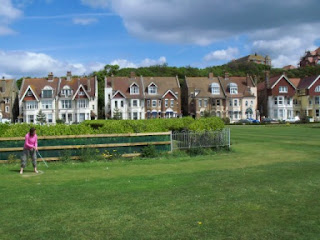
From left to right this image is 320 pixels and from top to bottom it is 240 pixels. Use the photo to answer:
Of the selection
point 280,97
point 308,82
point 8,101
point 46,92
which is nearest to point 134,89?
point 46,92

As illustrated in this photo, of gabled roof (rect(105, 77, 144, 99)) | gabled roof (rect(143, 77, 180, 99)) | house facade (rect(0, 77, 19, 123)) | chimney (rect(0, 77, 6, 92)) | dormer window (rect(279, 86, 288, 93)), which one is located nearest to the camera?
house facade (rect(0, 77, 19, 123))

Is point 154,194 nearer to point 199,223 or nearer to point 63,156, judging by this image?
point 199,223

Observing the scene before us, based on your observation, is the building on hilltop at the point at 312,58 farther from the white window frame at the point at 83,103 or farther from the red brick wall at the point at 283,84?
the white window frame at the point at 83,103

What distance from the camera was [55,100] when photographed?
77.8 metres

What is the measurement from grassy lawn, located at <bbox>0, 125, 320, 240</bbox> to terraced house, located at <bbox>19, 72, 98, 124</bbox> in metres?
64.0

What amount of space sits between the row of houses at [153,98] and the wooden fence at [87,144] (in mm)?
56646

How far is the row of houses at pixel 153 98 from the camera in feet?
254

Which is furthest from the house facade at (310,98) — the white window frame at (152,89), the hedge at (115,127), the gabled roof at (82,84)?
the hedge at (115,127)

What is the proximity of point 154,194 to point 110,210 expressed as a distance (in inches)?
70.2

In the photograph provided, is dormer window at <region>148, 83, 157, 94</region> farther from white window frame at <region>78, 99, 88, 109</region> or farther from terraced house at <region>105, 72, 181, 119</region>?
white window frame at <region>78, 99, 88, 109</region>

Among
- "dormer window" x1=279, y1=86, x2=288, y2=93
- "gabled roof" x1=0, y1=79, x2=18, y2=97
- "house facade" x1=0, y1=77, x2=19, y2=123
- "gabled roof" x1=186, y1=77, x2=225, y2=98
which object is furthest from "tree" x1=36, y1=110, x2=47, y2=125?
"dormer window" x1=279, y1=86, x2=288, y2=93

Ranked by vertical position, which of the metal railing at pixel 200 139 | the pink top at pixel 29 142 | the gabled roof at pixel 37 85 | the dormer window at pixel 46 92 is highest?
the gabled roof at pixel 37 85

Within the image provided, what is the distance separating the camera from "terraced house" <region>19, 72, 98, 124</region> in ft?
252

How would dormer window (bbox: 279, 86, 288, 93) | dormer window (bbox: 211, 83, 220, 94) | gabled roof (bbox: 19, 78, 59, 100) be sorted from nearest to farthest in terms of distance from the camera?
gabled roof (bbox: 19, 78, 59, 100) < dormer window (bbox: 211, 83, 220, 94) < dormer window (bbox: 279, 86, 288, 93)
